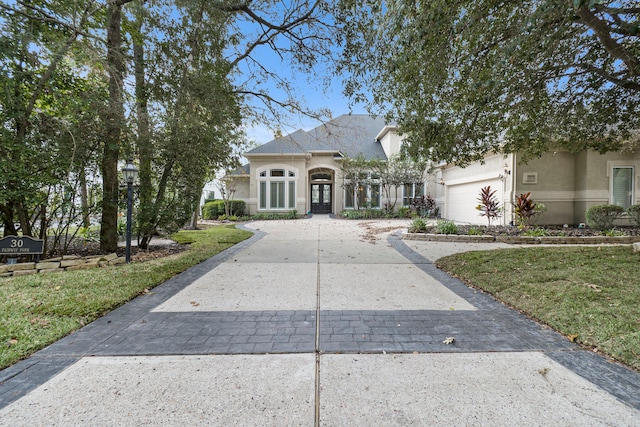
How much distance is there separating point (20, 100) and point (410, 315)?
7.33 m

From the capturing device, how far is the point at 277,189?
19109mm

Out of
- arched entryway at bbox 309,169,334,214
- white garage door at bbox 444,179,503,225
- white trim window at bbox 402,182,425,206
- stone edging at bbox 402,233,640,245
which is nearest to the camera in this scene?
stone edging at bbox 402,233,640,245

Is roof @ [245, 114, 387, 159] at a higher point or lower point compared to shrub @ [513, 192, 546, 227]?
higher

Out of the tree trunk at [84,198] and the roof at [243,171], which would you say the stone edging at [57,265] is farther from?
the roof at [243,171]

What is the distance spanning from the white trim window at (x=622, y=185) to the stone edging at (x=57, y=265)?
16370mm

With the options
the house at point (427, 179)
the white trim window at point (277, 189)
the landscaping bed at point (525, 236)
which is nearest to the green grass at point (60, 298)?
the house at point (427, 179)

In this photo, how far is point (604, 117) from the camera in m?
6.14

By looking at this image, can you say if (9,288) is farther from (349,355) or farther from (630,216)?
(630,216)

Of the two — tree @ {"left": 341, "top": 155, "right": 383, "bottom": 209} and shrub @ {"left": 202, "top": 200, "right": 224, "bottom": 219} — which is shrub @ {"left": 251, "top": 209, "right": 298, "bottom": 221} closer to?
shrub @ {"left": 202, "top": 200, "right": 224, "bottom": 219}

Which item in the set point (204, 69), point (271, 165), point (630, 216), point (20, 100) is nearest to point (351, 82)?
point (204, 69)

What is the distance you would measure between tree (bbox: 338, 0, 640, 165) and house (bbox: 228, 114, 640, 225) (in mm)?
1534

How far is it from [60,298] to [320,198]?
1805 centimetres

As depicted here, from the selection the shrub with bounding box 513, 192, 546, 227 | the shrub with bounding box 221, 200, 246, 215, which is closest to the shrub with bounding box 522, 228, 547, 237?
the shrub with bounding box 513, 192, 546, 227

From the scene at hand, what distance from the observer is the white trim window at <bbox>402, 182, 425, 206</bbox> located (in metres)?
19.2
